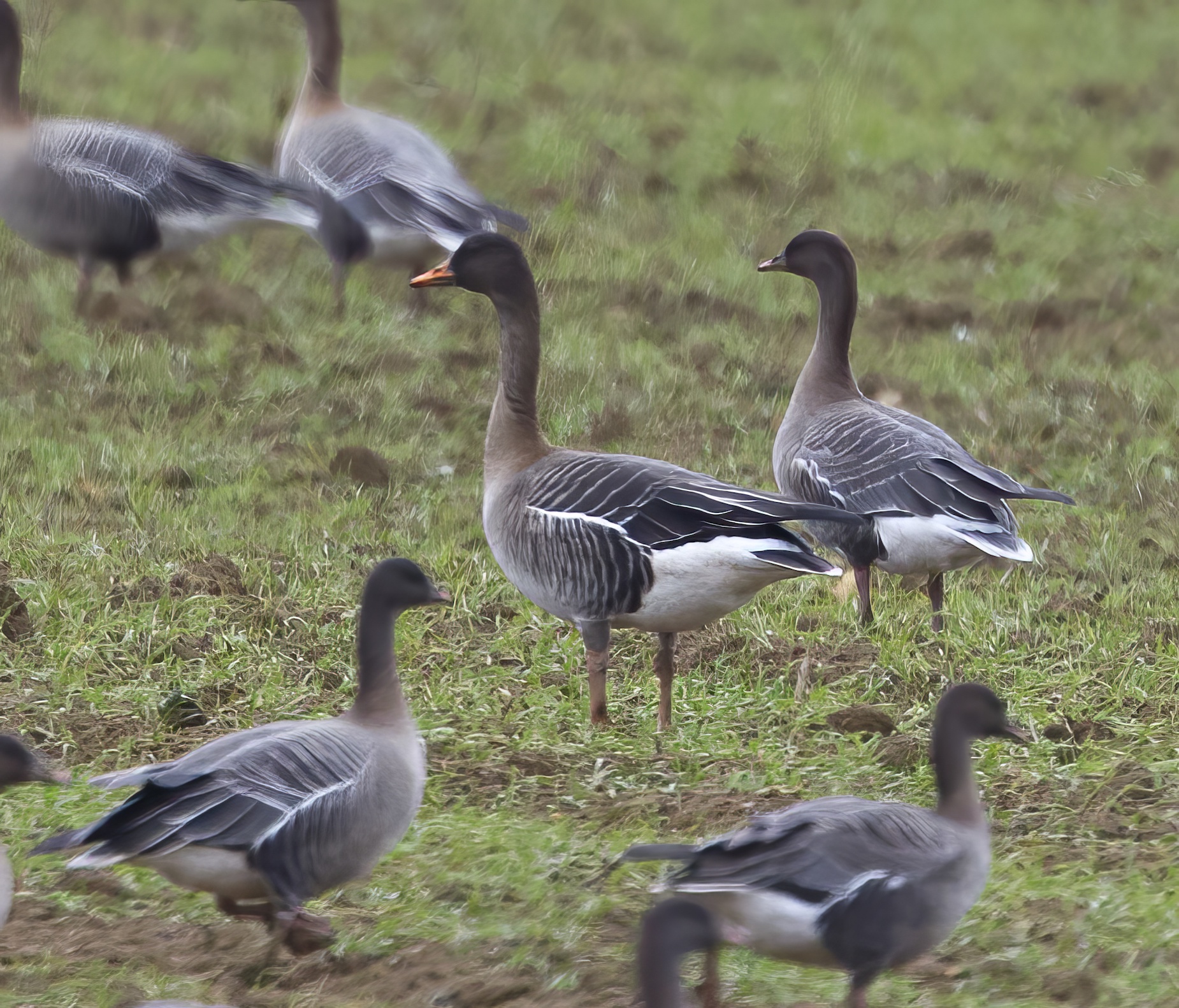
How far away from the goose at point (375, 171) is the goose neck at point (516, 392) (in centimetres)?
305

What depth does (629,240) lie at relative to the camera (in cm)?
1118

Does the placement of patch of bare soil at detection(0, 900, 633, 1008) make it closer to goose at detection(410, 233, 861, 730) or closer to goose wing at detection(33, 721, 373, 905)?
goose wing at detection(33, 721, 373, 905)

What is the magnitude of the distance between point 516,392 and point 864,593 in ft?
5.68

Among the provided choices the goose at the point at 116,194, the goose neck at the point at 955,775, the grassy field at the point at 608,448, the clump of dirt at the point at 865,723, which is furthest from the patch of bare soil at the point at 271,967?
the goose at the point at 116,194

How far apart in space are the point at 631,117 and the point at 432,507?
5994mm

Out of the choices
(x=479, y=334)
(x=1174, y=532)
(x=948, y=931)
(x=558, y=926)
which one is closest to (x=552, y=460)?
(x=558, y=926)

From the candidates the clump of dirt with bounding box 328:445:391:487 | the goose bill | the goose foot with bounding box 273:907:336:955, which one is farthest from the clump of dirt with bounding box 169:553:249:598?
the goose foot with bounding box 273:907:336:955

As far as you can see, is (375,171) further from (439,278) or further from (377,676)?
(377,676)

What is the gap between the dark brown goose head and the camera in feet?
14.2

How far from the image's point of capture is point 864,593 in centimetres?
688

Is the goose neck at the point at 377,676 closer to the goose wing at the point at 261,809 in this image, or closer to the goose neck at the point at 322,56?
the goose wing at the point at 261,809

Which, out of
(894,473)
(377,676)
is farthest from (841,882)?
(894,473)

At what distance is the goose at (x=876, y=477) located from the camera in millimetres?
6520

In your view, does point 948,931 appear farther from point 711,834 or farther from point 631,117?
point 631,117
